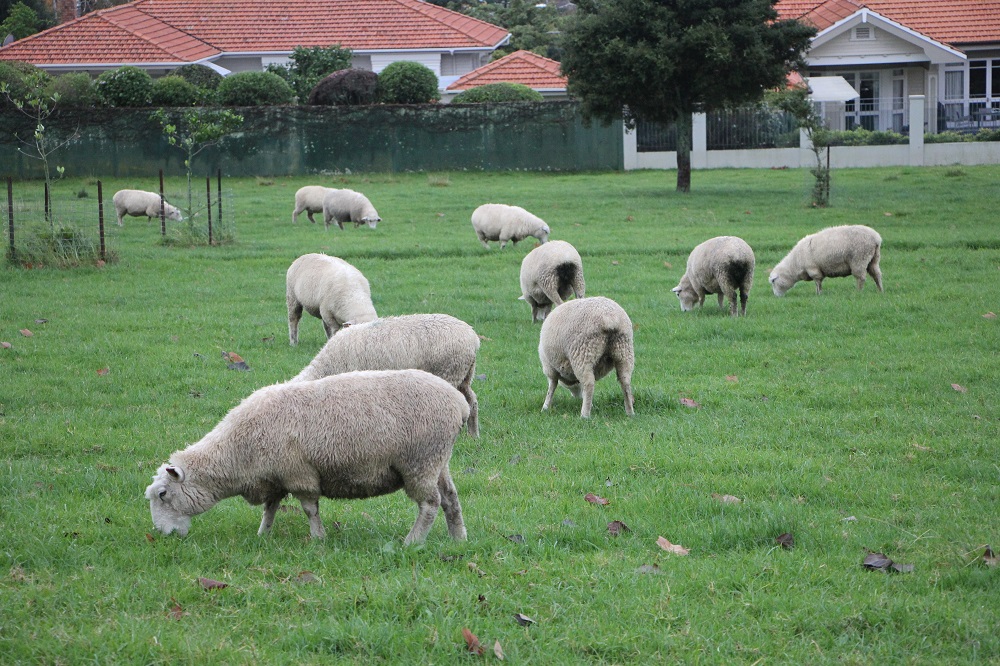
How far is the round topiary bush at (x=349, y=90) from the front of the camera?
38719mm

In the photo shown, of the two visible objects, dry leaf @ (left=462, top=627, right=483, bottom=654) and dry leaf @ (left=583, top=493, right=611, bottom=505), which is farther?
dry leaf @ (left=583, top=493, right=611, bottom=505)

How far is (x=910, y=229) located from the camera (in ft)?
65.9

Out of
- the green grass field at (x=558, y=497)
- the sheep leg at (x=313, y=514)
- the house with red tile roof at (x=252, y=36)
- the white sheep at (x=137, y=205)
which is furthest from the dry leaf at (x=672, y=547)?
the house with red tile roof at (x=252, y=36)

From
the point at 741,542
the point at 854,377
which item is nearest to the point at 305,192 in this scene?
the point at 854,377

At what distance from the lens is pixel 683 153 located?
29828 millimetres

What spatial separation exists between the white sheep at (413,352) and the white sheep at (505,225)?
11.7m

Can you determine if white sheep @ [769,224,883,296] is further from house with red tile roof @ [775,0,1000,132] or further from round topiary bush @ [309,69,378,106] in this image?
house with red tile roof @ [775,0,1000,132]

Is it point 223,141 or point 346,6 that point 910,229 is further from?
point 346,6

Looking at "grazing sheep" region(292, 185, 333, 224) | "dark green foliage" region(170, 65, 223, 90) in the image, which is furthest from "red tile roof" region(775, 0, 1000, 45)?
"grazing sheep" region(292, 185, 333, 224)

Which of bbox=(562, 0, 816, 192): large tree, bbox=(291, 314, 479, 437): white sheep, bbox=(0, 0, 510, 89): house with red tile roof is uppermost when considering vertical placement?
bbox=(0, 0, 510, 89): house with red tile roof

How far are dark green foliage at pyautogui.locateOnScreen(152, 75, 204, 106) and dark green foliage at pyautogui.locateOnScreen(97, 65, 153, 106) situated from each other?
10.0 inches

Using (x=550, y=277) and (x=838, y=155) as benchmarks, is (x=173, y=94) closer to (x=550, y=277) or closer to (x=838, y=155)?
(x=838, y=155)

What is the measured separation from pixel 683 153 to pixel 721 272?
684 inches

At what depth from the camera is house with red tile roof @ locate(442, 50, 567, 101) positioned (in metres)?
45.9
